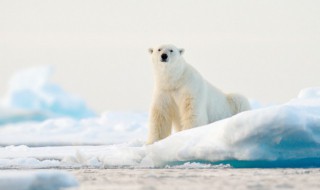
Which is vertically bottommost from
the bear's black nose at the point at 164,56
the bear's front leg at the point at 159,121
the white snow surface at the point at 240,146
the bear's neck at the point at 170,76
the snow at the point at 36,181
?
the snow at the point at 36,181

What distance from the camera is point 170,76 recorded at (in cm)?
909

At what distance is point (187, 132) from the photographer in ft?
22.5

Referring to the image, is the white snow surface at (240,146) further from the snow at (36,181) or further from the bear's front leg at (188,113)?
the snow at (36,181)

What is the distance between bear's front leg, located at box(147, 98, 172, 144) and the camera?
9.01m

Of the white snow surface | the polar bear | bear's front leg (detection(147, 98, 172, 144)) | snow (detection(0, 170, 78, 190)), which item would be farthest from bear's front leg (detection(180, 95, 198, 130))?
snow (detection(0, 170, 78, 190))

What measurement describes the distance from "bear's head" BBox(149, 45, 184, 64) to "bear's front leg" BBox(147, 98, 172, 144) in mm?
563

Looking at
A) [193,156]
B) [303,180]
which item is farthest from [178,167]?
[303,180]

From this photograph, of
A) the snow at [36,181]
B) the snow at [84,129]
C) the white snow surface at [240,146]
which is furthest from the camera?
the snow at [84,129]

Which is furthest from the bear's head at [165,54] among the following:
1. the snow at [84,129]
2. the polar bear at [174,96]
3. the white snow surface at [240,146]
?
the snow at [84,129]

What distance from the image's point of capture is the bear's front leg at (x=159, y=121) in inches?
355

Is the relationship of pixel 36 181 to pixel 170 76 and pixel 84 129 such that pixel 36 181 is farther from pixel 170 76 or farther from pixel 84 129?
pixel 84 129

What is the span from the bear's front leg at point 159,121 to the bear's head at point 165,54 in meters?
0.56

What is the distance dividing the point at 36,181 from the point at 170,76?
15.7ft

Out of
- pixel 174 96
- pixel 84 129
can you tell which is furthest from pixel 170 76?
pixel 84 129
